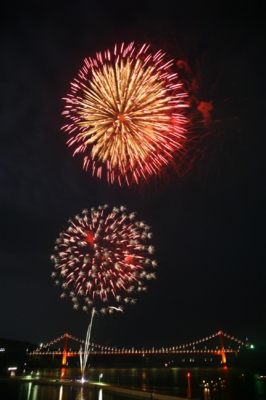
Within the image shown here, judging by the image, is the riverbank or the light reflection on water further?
the light reflection on water

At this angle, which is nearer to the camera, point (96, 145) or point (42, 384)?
point (96, 145)

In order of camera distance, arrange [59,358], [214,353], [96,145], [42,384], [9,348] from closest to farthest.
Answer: [96,145], [42,384], [214,353], [9,348], [59,358]

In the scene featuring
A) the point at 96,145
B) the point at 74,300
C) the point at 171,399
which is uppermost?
the point at 96,145

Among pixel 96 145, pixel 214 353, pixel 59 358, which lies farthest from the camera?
pixel 59 358

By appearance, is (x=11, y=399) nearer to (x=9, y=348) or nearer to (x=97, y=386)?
(x=97, y=386)

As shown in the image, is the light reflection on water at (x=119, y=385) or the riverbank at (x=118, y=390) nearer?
the riverbank at (x=118, y=390)

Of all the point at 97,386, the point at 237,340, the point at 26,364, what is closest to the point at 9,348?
the point at 26,364

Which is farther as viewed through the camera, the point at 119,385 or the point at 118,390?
the point at 119,385

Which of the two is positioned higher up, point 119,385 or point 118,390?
point 119,385

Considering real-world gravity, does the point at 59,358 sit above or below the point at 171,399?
Answer: above

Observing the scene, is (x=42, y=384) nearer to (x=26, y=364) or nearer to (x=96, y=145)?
(x=96, y=145)
